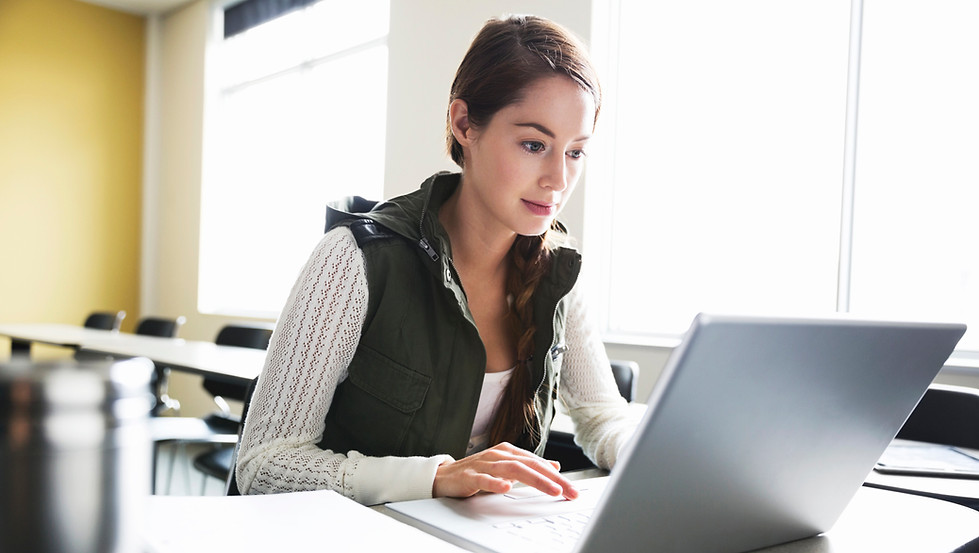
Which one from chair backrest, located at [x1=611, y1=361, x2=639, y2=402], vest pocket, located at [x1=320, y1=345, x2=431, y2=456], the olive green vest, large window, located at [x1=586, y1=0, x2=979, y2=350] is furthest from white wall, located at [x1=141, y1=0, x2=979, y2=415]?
vest pocket, located at [x1=320, y1=345, x2=431, y2=456]

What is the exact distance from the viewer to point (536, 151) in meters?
1.20

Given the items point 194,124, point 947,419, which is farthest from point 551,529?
point 194,124

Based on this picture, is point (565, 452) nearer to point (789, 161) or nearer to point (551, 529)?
point (551, 529)

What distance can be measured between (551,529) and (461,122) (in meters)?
0.79

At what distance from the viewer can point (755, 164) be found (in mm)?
3191

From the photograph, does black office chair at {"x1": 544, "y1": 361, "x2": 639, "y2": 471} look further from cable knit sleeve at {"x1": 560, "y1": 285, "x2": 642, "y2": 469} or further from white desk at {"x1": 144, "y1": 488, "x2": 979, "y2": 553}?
white desk at {"x1": 144, "y1": 488, "x2": 979, "y2": 553}

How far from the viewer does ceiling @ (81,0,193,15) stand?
20.4 feet

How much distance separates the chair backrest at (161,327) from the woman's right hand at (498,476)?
3.78 metres

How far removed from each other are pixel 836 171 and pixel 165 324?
3591 millimetres

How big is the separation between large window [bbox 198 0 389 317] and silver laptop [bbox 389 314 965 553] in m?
4.27

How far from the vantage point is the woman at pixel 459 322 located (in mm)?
1041

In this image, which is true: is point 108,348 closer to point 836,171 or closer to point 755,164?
point 755,164

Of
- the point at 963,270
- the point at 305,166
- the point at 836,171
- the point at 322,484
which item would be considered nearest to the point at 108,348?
the point at 305,166

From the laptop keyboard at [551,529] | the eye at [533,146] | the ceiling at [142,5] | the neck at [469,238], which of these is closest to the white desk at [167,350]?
the neck at [469,238]
